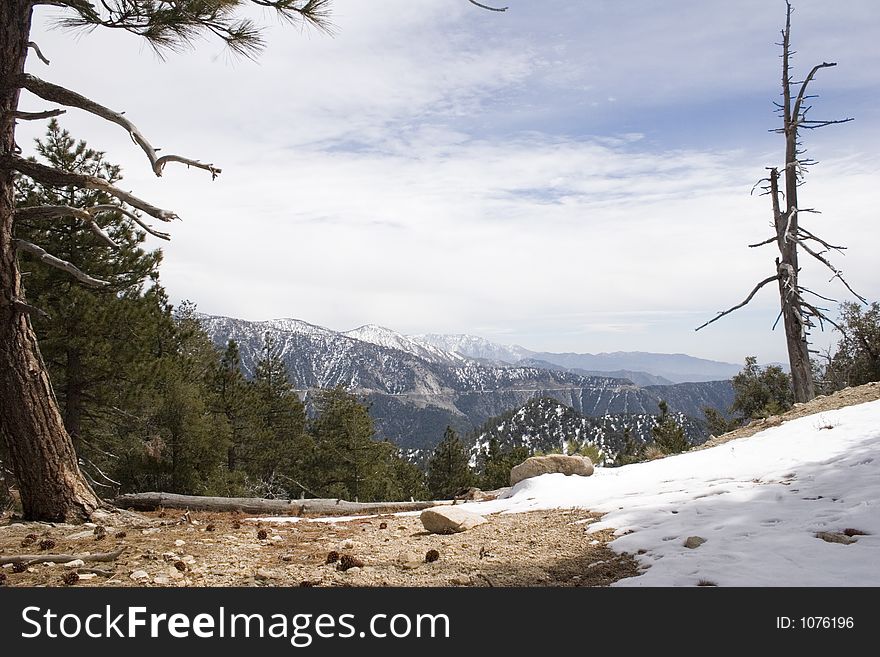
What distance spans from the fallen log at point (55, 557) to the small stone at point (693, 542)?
447 cm

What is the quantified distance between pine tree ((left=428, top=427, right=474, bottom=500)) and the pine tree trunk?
2980 centimetres

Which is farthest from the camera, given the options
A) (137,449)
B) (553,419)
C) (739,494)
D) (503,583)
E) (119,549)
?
(553,419)

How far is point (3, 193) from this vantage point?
18.9 feet

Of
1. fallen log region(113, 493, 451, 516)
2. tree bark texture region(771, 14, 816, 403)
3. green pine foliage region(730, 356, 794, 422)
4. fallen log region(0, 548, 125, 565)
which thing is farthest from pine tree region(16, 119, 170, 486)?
green pine foliage region(730, 356, 794, 422)

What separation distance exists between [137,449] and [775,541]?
15.8 metres

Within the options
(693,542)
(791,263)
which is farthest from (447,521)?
(791,263)

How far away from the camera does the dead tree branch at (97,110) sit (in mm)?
5598

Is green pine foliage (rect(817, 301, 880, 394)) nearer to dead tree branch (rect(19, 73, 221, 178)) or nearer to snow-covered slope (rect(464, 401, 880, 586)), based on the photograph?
snow-covered slope (rect(464, 401, 880, 586))

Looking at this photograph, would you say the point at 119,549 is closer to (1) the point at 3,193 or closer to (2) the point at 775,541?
(1) the point at 3,193

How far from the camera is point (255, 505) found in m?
8.77

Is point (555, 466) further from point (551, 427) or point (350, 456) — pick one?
point (551, 427)

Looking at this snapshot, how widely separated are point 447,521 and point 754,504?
10.1 feet

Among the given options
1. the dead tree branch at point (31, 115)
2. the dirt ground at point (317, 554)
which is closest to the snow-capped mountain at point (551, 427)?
the dirt ground at point (317, 554)
